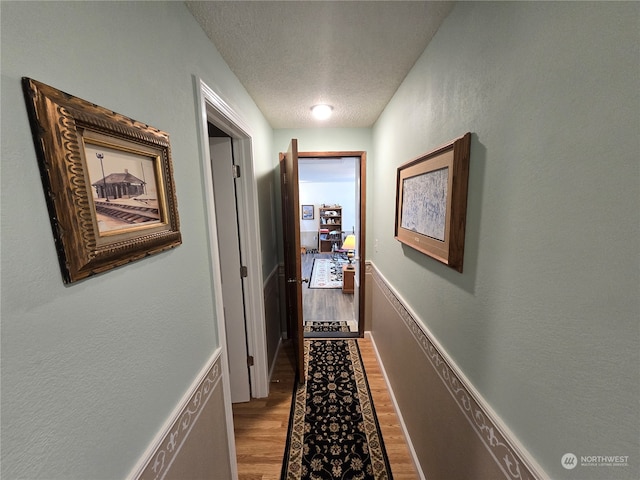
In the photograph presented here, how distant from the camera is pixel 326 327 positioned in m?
3.17

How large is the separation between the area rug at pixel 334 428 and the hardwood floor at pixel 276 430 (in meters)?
0.05

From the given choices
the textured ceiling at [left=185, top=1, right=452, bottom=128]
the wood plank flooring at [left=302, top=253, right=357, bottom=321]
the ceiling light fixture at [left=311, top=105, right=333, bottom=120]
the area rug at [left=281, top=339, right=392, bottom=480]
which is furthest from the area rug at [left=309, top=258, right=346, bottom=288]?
the textured ceiling at [left=185, top=1, right=452, bottom=128]

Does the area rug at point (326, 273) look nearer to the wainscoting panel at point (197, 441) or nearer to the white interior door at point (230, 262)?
the white interior door at point (230, 262)

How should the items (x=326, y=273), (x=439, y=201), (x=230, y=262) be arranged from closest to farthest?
1. (x=439, y=201)
2. (x=230, y=262)
3. (x=326, y=273)

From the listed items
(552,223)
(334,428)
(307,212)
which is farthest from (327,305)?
(307,212)

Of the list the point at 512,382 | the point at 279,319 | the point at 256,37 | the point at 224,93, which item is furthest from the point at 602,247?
the point at 279,319

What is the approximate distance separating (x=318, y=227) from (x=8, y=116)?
7914mm

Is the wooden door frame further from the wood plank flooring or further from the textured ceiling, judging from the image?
the textured ceiling

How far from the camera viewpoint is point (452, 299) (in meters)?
1.00

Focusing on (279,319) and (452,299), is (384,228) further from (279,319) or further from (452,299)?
(279,319)

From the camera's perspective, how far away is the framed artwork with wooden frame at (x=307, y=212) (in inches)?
321

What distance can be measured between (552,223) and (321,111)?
1.87 m

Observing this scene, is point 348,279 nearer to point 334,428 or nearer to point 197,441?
point 334,428

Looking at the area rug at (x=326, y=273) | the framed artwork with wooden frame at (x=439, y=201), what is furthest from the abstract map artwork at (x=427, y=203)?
the area rug at (x=326, y=273)
